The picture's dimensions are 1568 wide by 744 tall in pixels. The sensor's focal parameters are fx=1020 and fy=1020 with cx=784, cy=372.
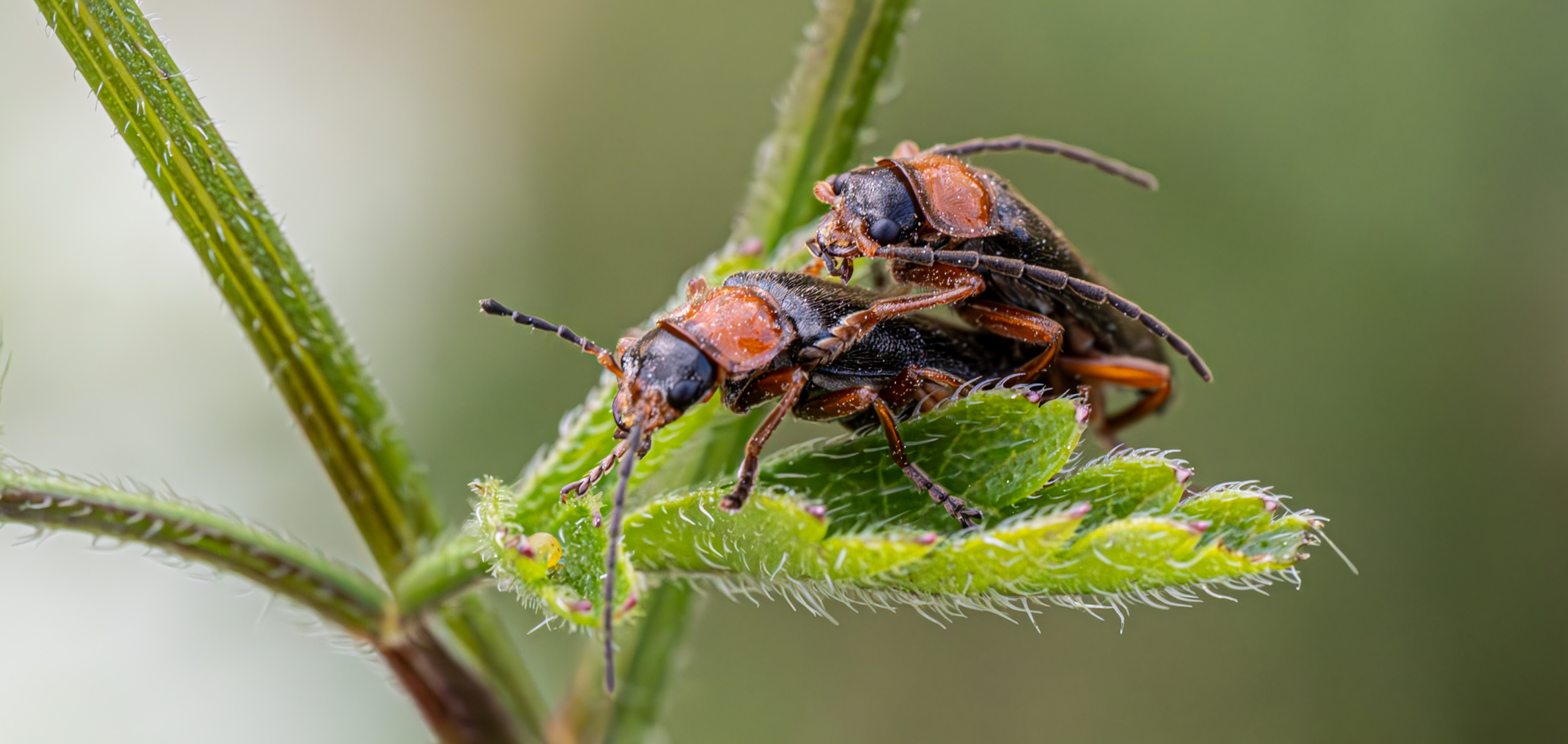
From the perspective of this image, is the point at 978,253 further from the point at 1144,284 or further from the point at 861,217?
the point at 1144,284

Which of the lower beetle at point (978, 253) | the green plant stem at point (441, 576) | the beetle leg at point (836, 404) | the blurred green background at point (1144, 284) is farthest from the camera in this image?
the blurred green background at point (1144, 284)

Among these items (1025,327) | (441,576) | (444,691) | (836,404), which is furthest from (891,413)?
(444,691)

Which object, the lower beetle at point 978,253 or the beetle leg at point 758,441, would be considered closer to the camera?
the beetle leg at point 758,441

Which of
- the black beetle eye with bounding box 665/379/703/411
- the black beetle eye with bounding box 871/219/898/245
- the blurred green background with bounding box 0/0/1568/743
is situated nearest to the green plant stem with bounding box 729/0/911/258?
the black beetle eye with bounding box 871/219/898/245

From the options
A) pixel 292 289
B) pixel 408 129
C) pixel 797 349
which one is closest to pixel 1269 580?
pixel 797 349

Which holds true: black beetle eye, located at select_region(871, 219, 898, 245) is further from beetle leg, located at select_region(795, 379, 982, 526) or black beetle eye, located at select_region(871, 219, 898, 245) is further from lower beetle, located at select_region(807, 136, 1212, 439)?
beetle leg, located at select_region(795, 379, 982, 526)

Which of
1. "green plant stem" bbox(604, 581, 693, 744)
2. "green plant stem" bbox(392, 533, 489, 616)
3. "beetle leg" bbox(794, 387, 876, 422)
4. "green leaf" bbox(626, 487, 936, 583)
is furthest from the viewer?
"green plant stem" bbox(604, 581, 693, 744)

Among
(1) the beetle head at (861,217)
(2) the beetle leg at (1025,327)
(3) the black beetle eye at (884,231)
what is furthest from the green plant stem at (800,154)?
(2) the beetle leg at (1025,327)

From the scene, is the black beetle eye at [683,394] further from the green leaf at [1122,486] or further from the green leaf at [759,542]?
the green leaf at [1122,486]
